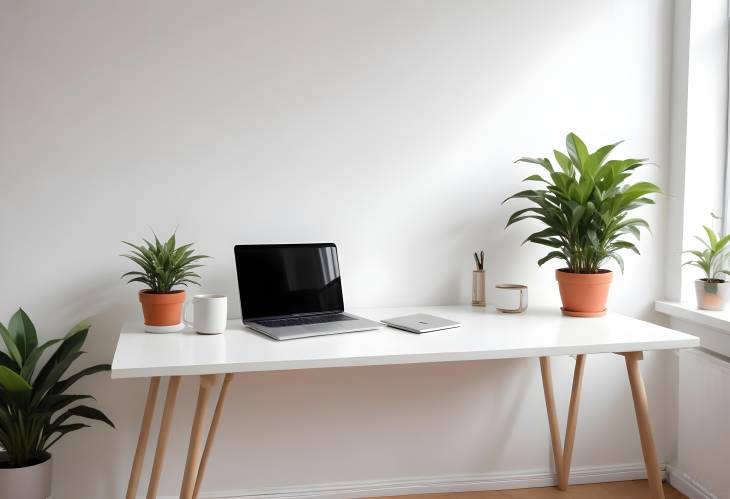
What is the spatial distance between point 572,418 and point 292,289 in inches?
47.1

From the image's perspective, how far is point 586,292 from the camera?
2291 millimetres

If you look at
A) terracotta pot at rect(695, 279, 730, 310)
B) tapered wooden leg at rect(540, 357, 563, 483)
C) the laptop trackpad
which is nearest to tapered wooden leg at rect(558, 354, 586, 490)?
tapered wooden leg at rect(540, 357, 563, 483)

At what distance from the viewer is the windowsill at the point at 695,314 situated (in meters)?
2.32

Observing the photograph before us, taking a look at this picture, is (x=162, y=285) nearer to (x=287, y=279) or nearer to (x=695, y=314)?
(x=287, y=279)

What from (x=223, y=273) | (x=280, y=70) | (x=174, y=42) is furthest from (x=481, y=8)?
(x=223, y=273)

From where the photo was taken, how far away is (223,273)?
2.37m

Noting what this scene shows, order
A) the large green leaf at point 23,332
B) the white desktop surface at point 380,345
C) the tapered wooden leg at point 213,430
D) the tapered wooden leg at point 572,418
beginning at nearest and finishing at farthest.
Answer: the white desktop surface at point 380,345 < the large green leaf at point 23,332 < the tapered wooden leg at point 213,430 < the tapered wooden leg at point 572,418

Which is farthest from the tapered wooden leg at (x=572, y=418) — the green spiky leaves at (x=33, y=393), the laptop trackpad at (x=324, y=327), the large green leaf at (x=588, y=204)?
the green spiky leaves at (x=33, y=393)

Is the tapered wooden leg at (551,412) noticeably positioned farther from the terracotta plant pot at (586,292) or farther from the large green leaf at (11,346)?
the large green leaf at (11,346)

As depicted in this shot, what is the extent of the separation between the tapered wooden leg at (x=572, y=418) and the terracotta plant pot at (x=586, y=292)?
238mm

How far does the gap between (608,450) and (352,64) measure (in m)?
1.86

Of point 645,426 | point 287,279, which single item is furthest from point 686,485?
point 287,279

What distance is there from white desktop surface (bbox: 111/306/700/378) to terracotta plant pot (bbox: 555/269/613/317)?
0.18ft

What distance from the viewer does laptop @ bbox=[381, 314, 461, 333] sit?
81.4 inches
